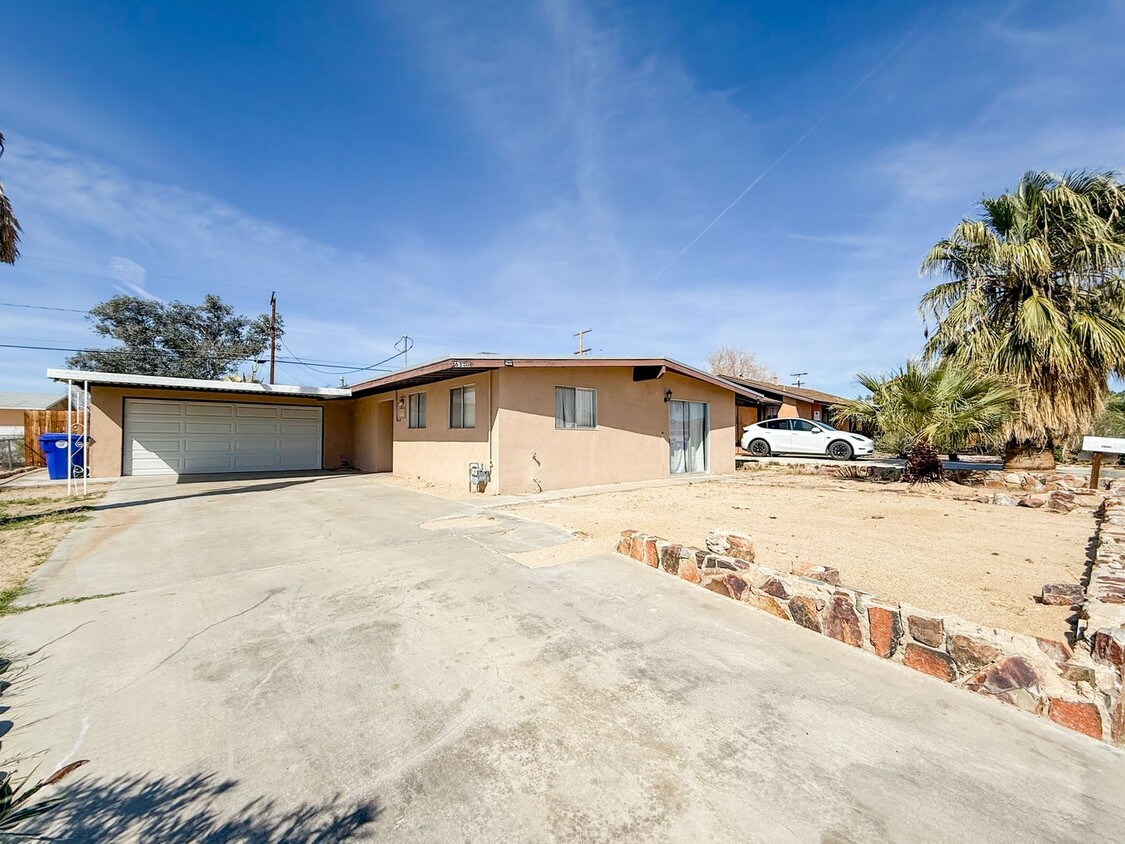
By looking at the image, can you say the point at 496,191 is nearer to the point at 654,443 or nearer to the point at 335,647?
the point at 654,443

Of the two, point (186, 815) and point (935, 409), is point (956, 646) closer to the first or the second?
point (186, 815)

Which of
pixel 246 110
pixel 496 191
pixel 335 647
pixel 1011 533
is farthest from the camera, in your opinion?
pixel 496 191

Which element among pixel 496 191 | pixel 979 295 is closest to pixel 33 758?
pixel 496 191

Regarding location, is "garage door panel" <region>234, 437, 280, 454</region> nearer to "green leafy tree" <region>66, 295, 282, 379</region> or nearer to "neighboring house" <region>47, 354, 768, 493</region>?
"neighboring house" <region>47, 354, 768, 493</region>

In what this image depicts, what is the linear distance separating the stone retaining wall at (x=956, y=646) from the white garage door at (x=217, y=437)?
1559cm

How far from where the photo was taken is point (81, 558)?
527 cm

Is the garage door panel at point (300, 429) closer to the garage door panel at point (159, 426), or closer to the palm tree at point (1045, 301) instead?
the garage door panel at point (159, 426)

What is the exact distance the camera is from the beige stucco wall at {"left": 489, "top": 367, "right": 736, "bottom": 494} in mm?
9641

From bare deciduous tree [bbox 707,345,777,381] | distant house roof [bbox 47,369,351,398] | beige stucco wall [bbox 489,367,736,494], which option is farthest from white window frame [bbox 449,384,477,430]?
bare deciduous tree [bbox 707,345,777,381]

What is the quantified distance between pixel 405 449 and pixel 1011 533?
1269cm

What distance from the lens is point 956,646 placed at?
107 inches

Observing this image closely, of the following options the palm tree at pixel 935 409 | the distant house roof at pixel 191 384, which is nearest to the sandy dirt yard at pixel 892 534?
the palm tree at pixel 935 409

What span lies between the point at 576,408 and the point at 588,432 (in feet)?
2.10

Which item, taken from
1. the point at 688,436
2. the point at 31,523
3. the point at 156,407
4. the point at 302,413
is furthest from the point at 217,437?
the point at 688,436
